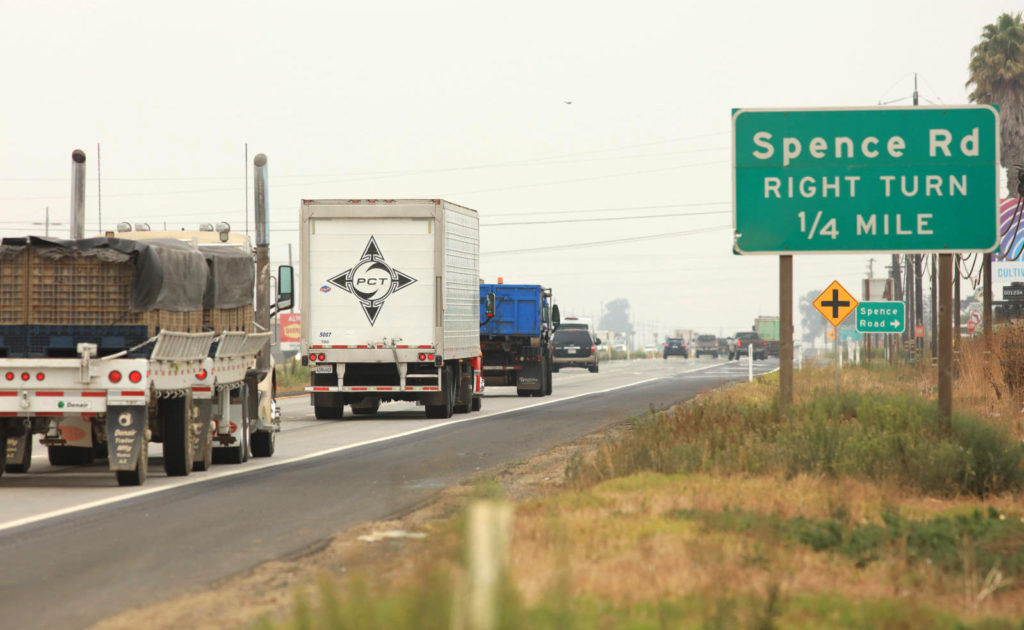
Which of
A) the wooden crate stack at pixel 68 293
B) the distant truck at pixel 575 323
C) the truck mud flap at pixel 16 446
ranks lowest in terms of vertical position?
the truck mud flap at pixel 16 446

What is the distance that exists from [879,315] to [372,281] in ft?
52.6

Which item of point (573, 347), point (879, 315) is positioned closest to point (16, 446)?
point (879, 315)

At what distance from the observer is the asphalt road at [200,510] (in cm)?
859

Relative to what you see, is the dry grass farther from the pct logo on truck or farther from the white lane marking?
the pct logo on truck

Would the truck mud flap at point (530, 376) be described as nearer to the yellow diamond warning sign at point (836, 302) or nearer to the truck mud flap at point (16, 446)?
the yellow diamond warning sign at point (836, 302)

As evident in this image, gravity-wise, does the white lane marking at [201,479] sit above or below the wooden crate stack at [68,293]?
below

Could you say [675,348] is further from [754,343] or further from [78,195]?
[78,195]

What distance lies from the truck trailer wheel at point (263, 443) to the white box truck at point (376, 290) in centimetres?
747

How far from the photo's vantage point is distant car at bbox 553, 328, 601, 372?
213 ft

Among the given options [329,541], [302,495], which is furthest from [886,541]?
[302,495]

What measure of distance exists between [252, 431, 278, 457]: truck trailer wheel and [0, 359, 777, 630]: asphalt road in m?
0.21

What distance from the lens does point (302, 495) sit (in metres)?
13.7

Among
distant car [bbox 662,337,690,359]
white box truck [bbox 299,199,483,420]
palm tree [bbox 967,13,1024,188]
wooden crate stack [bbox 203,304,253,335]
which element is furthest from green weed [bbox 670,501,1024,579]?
distant car [bbox 662,337,690,359]

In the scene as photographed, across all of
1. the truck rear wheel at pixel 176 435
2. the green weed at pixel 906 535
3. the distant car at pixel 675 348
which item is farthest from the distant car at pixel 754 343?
the green weed at pixel 906 535
